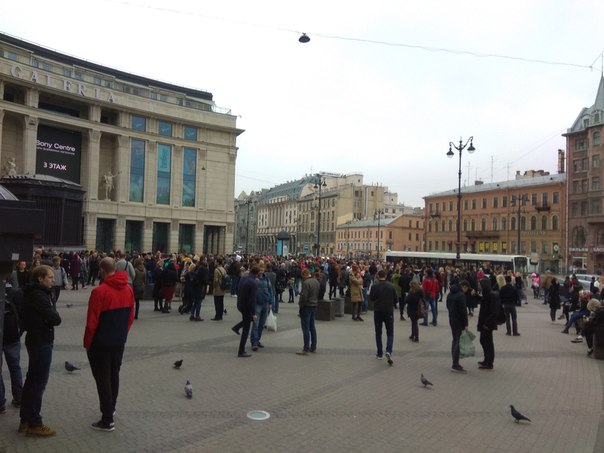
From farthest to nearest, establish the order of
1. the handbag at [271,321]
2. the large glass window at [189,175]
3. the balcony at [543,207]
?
the balcony at [543,207], the large glass window at [189,175], the handbag at [271,321]

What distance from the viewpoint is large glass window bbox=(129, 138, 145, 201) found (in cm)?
5388

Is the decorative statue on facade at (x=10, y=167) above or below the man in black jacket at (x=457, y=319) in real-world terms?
above

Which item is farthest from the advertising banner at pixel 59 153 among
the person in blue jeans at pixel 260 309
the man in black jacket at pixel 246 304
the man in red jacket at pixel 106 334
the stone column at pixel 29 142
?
the man in red jacket at pixel 106 334

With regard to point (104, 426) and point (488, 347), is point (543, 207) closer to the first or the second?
point (488, 347)

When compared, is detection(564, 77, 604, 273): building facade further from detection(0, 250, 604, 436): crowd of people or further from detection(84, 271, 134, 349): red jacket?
detection(84, 271, 134, 349): red jacket

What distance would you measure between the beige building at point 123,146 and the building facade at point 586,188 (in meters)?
46.2

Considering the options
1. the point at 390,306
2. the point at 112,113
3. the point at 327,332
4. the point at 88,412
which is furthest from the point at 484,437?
the point at 112,113

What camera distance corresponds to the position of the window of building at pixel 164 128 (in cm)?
5584

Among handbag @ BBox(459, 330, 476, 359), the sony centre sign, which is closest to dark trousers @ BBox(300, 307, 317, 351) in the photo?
handbag @ BBox(459, 330, 476, 359)

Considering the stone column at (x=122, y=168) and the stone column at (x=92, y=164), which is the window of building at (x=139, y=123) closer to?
the stone column at (x=122, y=168)

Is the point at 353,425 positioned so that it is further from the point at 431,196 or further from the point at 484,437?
the point at 431,196

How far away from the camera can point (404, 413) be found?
7.00 metres

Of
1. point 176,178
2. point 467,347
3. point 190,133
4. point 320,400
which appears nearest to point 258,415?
point 320,400

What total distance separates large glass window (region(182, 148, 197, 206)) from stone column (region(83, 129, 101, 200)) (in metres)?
9.93
